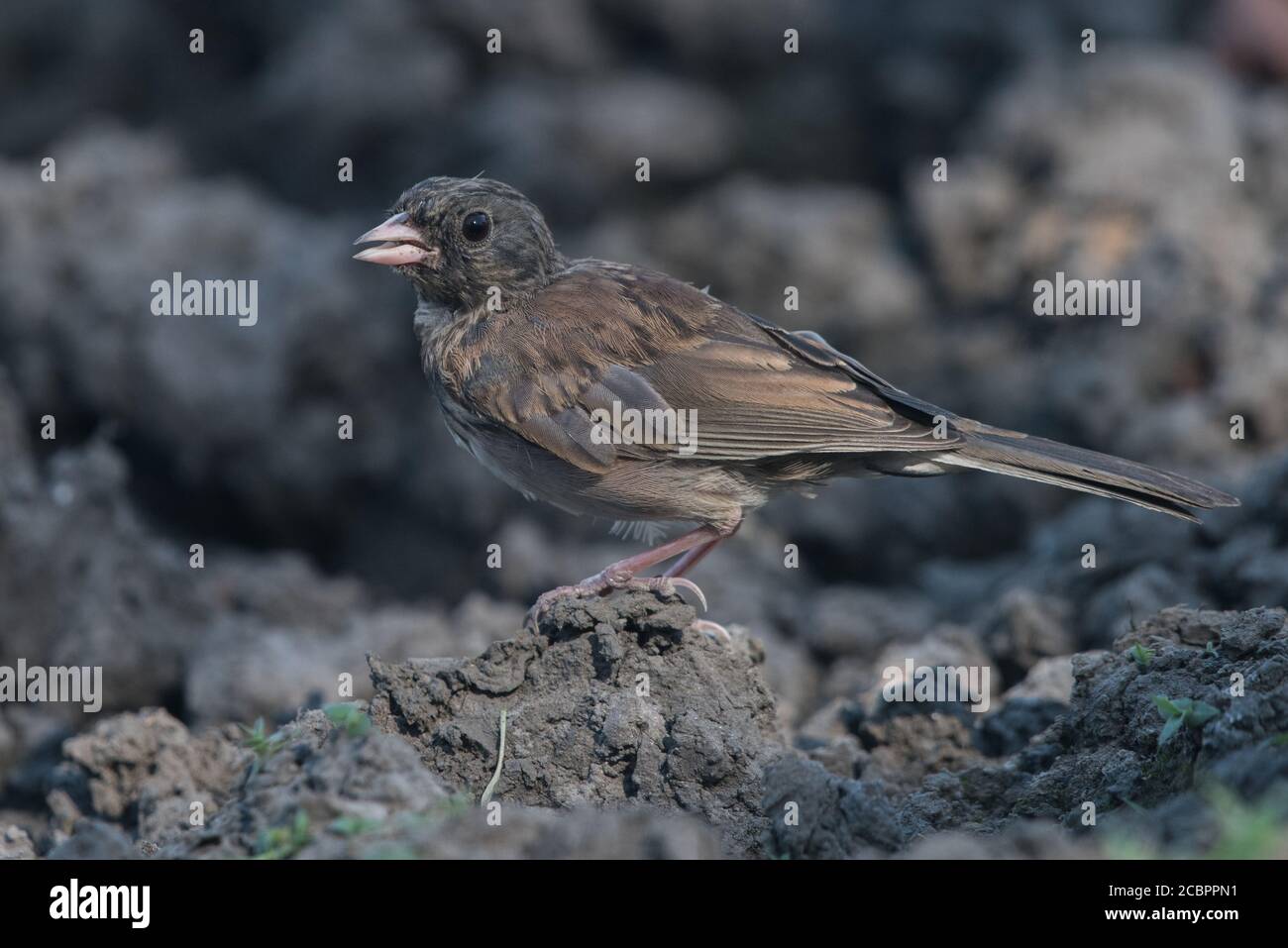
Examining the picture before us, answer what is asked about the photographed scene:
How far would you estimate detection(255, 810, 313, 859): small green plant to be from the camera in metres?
3.62

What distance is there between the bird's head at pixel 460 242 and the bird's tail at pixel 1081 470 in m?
1.88

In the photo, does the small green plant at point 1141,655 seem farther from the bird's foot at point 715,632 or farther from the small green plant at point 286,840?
the small green plant at point 286,840

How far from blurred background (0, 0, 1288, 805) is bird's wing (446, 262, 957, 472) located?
1.61m

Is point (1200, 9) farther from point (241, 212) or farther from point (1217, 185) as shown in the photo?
point (241, 212)

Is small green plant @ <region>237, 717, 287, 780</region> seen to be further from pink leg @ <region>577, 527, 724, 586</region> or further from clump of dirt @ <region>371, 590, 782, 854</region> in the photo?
pink leg @ <region>577, 527, 724, 586</region>

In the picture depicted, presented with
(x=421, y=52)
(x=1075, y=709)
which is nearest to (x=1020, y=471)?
(x=1075, y=709)

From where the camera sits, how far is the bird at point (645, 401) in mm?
5617

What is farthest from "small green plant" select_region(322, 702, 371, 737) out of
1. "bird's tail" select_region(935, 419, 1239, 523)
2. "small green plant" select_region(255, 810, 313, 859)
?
"bird's tail" select_region(935, 419, 1239, 523)

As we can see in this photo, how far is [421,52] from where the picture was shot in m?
11.1

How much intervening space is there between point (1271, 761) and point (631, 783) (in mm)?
1901

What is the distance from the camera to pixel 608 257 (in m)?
9.87

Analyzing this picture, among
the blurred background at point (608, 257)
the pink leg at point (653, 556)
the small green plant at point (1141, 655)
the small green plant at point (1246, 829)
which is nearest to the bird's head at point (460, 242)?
the pink leg at point (653, 556)

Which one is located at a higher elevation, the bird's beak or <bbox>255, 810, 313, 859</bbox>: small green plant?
the bird's beak
